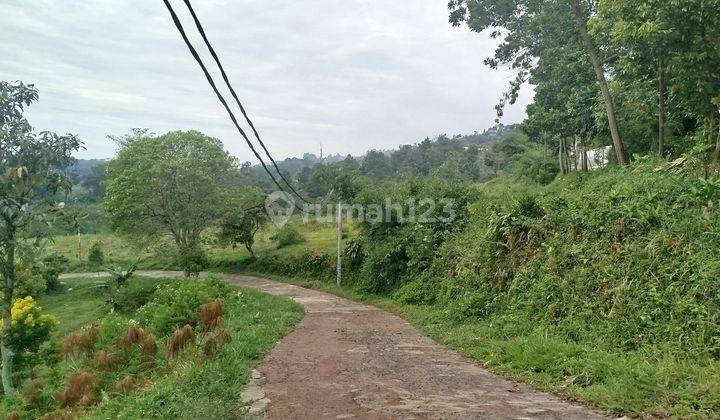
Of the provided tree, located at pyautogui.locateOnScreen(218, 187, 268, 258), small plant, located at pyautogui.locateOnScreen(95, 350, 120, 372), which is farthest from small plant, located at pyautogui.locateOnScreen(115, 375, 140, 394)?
tree, located at pyautogui.locateOnScreen(218, 187, 268, 258)

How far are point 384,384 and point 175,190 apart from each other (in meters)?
20.6

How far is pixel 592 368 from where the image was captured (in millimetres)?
5902

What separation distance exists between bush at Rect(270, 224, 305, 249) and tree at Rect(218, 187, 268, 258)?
1.31m

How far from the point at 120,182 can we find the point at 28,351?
47.1 feet

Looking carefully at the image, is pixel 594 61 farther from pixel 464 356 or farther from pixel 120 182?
pixel 120 182

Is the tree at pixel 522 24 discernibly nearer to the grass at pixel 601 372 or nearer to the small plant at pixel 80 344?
the grass at pixel 601 372

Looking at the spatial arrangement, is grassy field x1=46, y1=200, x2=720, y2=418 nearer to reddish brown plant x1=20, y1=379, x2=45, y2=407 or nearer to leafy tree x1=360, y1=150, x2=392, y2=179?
reddish brown plant x1=20, y1=379, x2=45, y2=407

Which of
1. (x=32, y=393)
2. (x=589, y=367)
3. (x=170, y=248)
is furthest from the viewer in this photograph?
(x=170, y=248)

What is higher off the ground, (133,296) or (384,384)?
(384,384)

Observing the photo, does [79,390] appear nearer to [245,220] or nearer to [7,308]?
[7,308]

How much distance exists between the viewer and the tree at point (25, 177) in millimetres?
7986

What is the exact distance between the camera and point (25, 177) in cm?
776

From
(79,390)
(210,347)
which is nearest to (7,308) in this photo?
(79,390)

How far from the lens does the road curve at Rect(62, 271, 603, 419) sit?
5.00m
